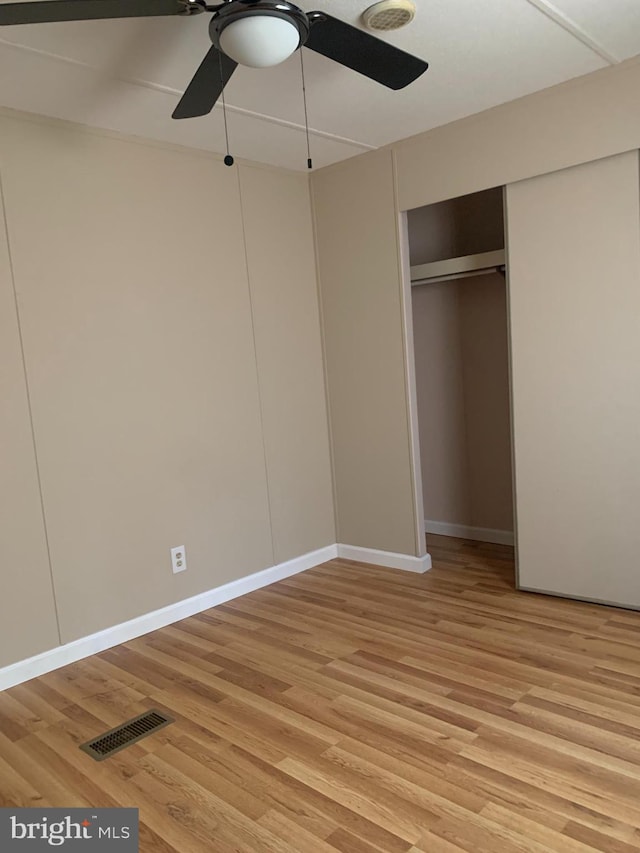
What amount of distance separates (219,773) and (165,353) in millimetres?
2155

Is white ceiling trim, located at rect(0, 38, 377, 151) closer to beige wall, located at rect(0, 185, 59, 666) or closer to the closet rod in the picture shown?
beige wall, located at rect(0, 185, 59, 666)

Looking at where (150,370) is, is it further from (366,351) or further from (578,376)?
(578,376)

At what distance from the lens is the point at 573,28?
2635 mm

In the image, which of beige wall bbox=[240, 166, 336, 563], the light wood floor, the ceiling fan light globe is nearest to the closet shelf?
beige wall bbox=[240, 166, 336, 563]

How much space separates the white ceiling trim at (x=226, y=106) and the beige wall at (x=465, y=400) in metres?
1.28

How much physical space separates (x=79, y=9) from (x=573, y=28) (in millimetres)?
1944

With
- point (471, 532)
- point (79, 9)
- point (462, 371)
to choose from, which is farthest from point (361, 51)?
point (471, 532)

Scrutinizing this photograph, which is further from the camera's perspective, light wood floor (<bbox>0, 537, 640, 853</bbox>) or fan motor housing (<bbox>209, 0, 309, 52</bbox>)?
light wood floor (<bbox>0, 537, 640, 853</bbox>)

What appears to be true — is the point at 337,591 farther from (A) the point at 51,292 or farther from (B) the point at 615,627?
(A) the point at 51,292

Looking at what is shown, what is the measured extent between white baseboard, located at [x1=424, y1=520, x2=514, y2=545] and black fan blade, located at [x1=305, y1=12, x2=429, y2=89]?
3.17 meters

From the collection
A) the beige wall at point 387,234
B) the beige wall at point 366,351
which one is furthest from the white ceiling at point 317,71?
the beige wall at point 366,351

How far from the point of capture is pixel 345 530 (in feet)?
15.0

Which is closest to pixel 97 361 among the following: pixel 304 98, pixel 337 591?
pixel 304 98

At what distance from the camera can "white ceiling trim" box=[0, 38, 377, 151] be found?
97.3 inches
